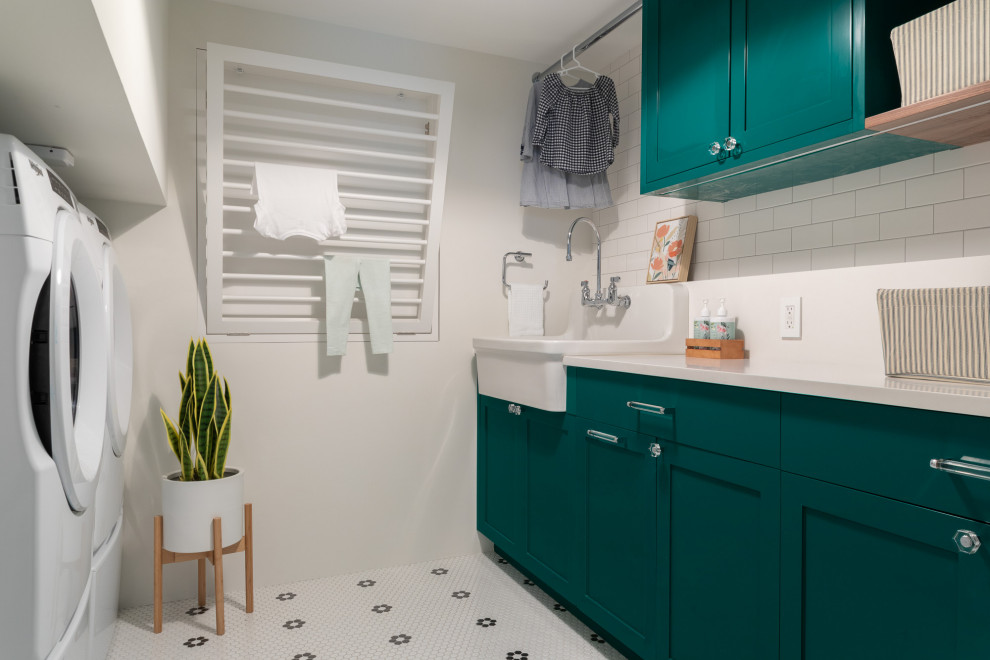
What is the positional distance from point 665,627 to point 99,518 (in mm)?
1551

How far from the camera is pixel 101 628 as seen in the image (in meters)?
1.76

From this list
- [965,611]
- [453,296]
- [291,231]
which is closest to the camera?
[965,611]

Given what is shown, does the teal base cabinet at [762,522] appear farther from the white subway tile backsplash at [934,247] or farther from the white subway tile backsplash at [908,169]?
the white subway tile backsplash at [908,169]

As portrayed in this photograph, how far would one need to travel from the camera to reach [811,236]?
1.99 metres

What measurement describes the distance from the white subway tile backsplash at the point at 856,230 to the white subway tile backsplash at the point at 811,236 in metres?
0.02

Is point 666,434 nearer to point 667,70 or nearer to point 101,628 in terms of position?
point 667,70

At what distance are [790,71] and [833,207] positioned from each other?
1.50 ft

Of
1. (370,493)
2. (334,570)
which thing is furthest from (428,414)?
(334,570)

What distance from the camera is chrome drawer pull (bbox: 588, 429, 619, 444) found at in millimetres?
1890

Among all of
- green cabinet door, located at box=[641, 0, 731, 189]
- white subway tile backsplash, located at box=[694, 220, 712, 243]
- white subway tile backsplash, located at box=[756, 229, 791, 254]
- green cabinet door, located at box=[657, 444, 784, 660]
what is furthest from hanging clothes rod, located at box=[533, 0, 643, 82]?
green cabinet door, located at box=[657, 444, 784, 660]

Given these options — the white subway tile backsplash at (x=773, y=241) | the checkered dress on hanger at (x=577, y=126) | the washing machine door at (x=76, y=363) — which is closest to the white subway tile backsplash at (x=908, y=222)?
the white subway tile backsplash at (x=773, y=241)

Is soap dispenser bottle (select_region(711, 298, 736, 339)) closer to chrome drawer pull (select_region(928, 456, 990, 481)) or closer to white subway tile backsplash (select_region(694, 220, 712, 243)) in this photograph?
white subway tile backsplash (select_region(694, 220, 712, 243))

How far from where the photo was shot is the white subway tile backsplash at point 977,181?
1547mm

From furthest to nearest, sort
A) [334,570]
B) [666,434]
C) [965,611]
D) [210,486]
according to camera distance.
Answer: [334,570]
[210,486]
[666,434]
[965,611]
